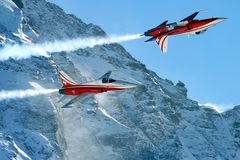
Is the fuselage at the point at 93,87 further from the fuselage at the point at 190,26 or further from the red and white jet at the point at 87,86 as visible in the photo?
the fuselage at the point at 190,26

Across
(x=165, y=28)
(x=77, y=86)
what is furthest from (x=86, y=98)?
(x=165, y=28)

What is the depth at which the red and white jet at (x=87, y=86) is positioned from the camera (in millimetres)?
120287

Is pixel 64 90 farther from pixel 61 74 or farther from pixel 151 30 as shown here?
pixel 151 30

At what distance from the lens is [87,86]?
122 m

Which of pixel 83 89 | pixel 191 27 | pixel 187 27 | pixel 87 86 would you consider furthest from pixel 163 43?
pixel 83 89

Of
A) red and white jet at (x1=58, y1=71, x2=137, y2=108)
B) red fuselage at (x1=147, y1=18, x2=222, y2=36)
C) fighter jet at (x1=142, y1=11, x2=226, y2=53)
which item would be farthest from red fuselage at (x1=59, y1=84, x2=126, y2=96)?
red fuselage at (x1=147, y1=18, x2=222, y2=36)

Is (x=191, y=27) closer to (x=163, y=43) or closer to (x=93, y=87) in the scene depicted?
(x=163, y=43)

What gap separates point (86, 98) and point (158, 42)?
21937 mm

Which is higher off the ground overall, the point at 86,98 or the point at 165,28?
the point at 165,28

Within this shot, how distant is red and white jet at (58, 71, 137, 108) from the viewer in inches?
4736

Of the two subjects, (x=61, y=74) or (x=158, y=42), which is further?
(x=158, y=42)

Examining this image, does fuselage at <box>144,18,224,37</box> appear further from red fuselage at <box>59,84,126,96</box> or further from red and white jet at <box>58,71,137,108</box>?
red fuselage at <box>59,84,126,96</box>

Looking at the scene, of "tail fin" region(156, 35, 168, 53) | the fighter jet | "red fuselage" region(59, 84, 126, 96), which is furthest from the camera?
"tail fin" region(156, 35, 168, 53)

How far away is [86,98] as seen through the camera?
12075 centimetres
